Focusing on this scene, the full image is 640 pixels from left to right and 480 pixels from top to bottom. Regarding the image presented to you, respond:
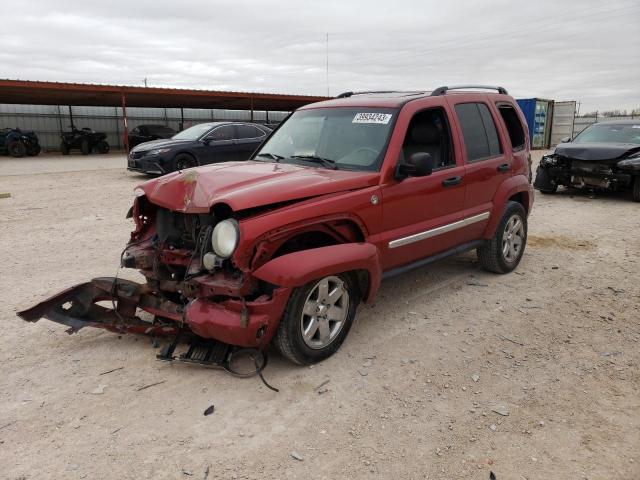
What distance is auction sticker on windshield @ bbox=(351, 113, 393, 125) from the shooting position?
413 centimetres

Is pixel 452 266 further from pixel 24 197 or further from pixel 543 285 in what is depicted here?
pixel 24 197

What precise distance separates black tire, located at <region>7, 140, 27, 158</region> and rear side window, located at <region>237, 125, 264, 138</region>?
15.3 metres

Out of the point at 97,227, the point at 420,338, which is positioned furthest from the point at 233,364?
the point at 97,227

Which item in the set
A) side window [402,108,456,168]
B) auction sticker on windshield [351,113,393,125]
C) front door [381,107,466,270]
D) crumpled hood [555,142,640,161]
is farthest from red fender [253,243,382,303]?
crumpled hood [555,142,640,161]

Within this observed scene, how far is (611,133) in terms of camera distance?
10891 millimetres

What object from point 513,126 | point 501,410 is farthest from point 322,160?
point 513,126

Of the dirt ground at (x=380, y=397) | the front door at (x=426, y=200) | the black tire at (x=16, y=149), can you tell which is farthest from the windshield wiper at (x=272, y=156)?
the black tire at (x=16, y=149)

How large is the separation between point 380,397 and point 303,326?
2.26 feet

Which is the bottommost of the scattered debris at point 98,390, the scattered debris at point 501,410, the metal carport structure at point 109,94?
the scattered debris at point 501,410

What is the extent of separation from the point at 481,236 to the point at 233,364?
9.49 ft

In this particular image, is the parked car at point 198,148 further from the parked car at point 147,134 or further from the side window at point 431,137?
the parked car at point 147,134

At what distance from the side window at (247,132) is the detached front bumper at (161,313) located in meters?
10.1

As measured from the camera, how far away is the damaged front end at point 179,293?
3131 millimetres

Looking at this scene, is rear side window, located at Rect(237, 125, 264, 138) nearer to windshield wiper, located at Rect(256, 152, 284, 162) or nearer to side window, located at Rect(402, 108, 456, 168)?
windshield wiper, located at Rect(256, 152, 284, 162)
